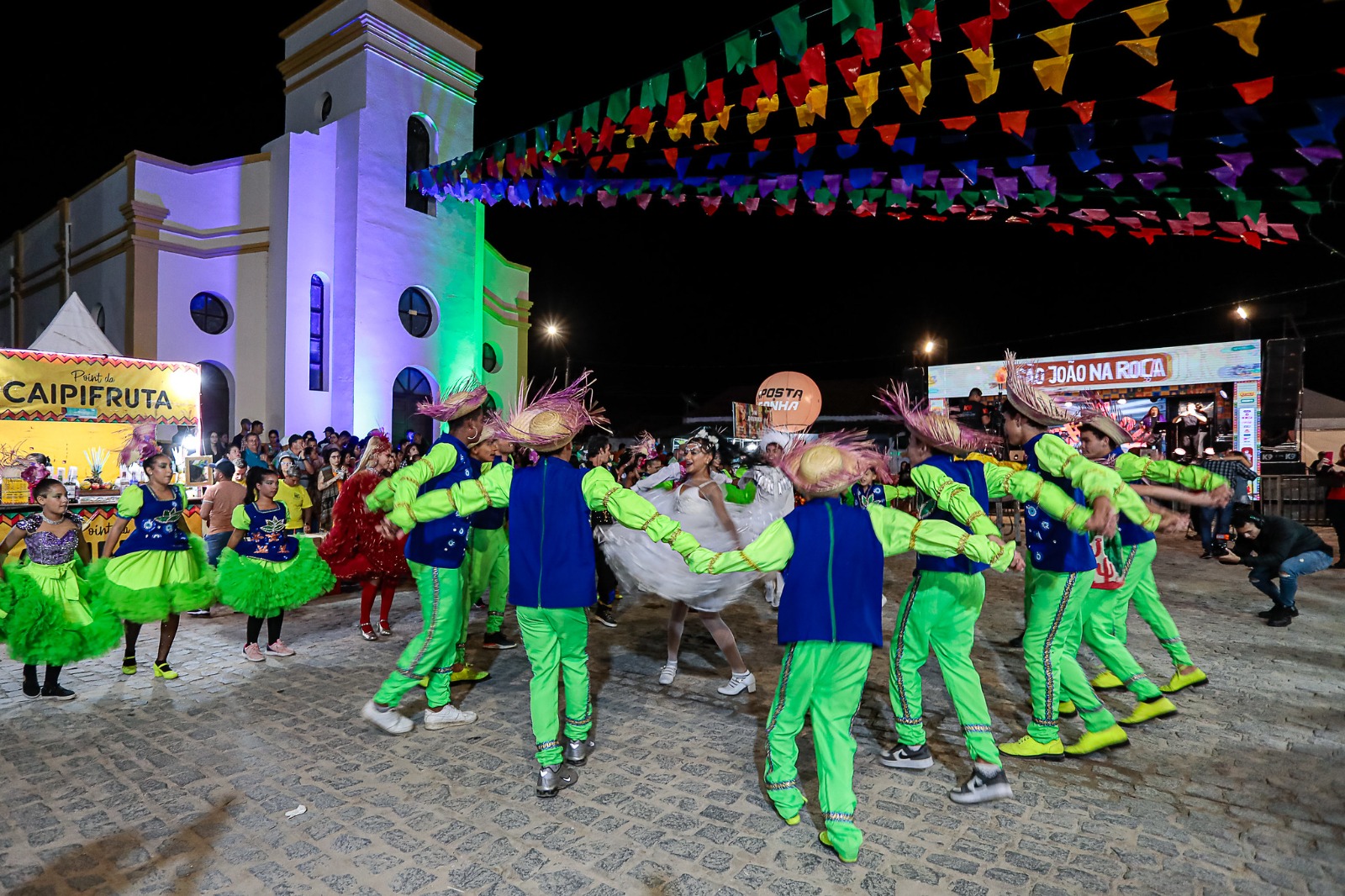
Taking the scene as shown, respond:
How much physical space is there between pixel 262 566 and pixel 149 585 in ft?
2.56

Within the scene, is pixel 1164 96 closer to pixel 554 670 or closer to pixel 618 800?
pixel 554 670

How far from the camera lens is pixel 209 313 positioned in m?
16.1

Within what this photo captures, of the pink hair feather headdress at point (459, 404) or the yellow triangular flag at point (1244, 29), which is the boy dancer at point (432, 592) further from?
the yellow triangular flag at point (1244, 29)

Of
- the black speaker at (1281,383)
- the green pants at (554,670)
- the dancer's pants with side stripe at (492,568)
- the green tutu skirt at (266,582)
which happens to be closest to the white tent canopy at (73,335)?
the green tutu skirt at (266,582)

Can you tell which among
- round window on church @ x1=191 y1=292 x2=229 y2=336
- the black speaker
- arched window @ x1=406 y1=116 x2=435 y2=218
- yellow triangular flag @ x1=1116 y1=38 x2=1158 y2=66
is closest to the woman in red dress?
yellow triangular flag @ x1=1116 y1=38 x2=1158 y2=66

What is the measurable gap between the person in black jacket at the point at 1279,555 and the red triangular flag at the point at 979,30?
21.2 ft

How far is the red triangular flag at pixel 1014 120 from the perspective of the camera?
15.0ft

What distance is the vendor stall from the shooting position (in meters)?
10.8

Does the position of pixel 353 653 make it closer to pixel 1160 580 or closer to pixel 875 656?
pixel 875 656

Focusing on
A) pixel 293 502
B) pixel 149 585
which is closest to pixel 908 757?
pixel 149 585

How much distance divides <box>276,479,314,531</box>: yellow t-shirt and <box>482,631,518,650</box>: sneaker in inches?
80.4

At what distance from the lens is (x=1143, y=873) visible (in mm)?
3072

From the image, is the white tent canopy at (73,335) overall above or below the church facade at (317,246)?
below

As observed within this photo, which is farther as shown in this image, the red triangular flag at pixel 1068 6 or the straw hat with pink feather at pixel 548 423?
the straw hat with pink feather at pixel 548 423
